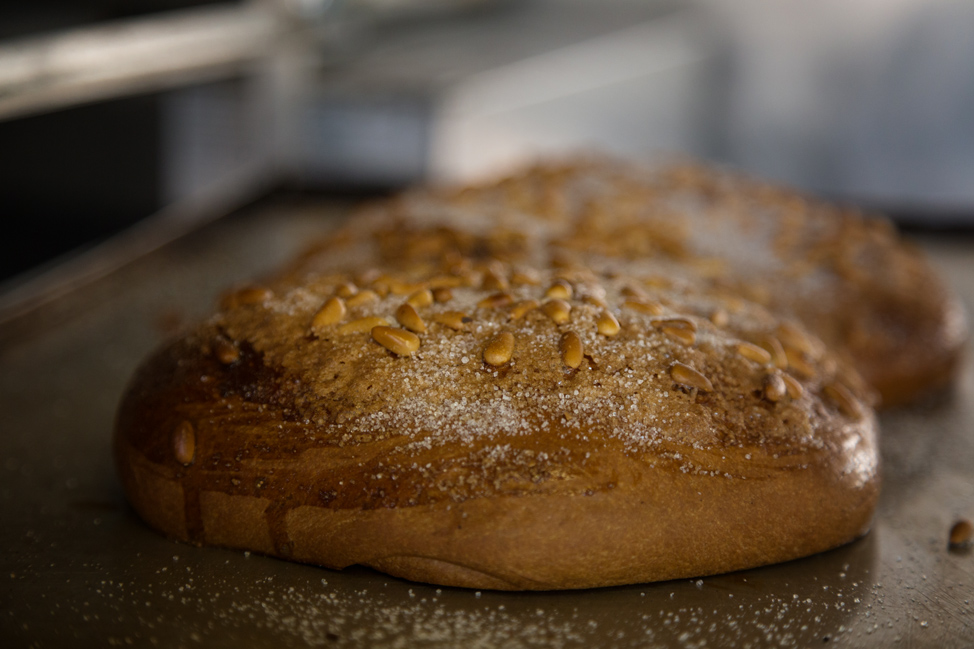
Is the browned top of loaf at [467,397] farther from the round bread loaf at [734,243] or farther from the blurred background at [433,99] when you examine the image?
the blurred background at [433,99]

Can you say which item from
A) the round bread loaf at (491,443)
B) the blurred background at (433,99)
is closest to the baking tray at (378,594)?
the round bread loaf at (491,443)

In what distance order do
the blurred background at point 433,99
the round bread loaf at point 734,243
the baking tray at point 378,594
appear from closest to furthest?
the baking tray at point 378,594
the round bread loaf at point 734,243
the blurred background at point 433,99

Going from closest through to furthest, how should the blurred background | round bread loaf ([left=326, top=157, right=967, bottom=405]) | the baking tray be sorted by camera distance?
the baking tray, round bread loaf ([left=326, top=157, right=967, bottom=405]), the blurred background

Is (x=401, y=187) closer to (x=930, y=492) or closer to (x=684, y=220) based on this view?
(x=684, y=220)

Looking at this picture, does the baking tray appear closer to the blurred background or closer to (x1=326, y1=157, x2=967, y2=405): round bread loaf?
(x1=326, y1=157, x2=967, y2=405): round bread loaf

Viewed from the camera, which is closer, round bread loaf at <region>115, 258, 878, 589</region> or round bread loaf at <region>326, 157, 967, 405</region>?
round bread loaf at <region>115, 258, 878, 589</region>

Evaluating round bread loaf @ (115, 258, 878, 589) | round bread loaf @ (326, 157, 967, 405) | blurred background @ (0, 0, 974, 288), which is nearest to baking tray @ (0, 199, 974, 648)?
round bread loaf @ (115, 258, 878, 589)
